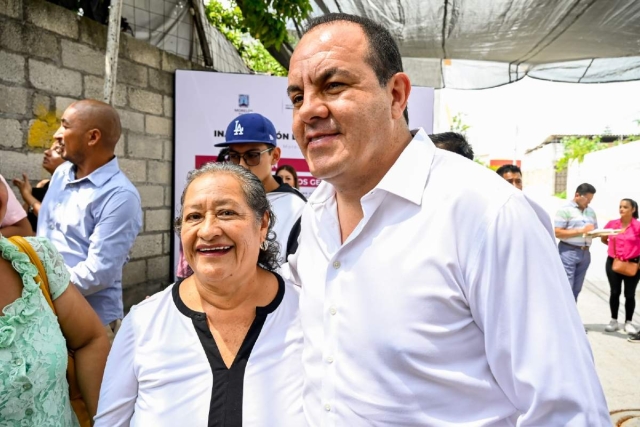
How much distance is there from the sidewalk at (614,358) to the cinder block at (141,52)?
418 cm

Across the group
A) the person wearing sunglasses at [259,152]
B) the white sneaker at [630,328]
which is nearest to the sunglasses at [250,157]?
the person wearing sunglasses at [259,152]

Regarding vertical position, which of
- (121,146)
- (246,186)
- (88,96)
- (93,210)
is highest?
(88,96)

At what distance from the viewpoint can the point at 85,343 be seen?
76.0 inches

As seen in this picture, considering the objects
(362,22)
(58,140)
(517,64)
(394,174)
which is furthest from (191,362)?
(517,64)

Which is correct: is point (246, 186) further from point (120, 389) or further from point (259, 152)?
point (259, 152)

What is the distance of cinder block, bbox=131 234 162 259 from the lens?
18.9 feet

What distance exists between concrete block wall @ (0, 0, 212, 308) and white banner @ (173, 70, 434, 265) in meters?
0.19

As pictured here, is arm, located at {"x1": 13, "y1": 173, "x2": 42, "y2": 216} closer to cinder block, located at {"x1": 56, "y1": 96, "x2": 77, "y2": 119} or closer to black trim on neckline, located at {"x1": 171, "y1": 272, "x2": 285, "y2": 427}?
cinder block, located at {"x1": 56, "y1": 96, "x2": 77, "y2": 119}

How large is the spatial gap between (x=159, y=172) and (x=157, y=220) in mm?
540

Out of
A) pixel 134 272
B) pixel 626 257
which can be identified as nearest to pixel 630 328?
pixel 626 257

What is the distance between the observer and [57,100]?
4.68 meters

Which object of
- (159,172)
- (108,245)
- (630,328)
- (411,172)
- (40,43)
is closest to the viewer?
(411,172)

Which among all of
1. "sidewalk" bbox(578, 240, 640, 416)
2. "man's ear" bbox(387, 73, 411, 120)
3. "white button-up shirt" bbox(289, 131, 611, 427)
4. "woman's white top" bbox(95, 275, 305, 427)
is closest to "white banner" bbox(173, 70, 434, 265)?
"sidewalk" bbox(578, 240, 640, 416)

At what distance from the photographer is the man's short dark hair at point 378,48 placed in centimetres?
147
